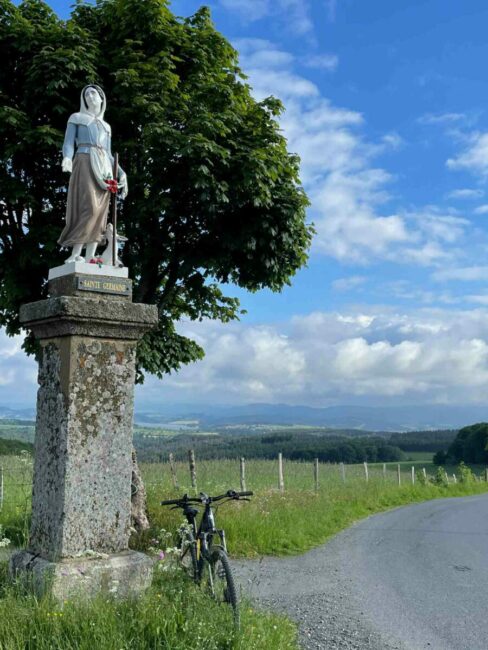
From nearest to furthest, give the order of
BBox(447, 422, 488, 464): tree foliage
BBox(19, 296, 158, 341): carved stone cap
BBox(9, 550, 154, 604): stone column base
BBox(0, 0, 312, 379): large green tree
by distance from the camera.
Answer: BBox(9, 550, 154, 604): stone column base < BBox(19, 296, 158, 341): carved stone cap < BBox(0, 0, 312, 379): large green tree < BBox(447, 422, 488, 464): tree foliage

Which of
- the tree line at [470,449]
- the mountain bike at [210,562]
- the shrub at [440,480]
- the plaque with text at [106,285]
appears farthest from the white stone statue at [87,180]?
the tree line at [470,449]

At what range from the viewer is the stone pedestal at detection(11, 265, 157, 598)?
5.66 m

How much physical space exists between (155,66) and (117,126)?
130 centimetres

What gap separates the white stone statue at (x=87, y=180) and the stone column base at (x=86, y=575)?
2.92m

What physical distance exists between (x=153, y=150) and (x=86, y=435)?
6.38m

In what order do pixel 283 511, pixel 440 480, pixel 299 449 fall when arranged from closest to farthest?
pixel 283 511, pixel 440 480, pixel 299 449

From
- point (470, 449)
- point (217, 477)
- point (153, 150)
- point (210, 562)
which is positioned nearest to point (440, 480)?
point (217, 477)

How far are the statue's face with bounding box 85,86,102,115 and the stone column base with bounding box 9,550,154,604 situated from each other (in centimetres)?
446

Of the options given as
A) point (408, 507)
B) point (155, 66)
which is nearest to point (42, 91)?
point (155, 66)

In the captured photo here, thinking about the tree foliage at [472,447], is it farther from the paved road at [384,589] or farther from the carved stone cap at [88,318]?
the carved stone cap at [88,318]

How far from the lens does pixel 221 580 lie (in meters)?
6.04

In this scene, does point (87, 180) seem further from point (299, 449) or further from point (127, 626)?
point (299, 449)

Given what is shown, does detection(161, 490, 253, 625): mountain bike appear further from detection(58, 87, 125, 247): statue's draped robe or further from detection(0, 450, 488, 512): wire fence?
detection(0, 450, 488, 512): wire fence

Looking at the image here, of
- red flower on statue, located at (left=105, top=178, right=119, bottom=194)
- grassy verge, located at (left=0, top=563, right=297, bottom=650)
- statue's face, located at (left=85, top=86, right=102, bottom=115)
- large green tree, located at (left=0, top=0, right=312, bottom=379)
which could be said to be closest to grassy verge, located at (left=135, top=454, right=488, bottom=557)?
large green tree, located at (left=0, top=0, right=312, bottom=379)
